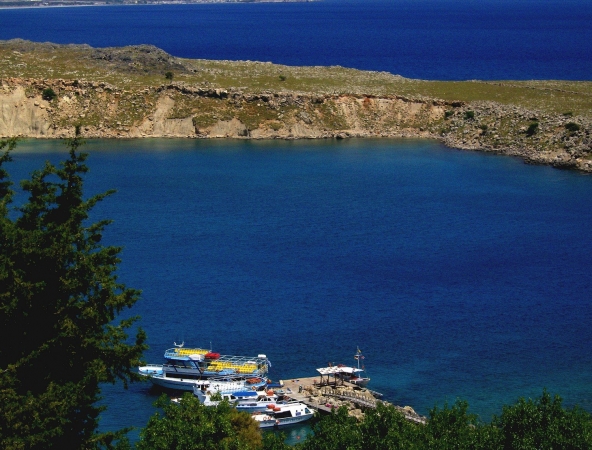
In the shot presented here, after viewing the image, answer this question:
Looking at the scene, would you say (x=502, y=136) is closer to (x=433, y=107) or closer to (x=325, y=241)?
(x=433, y=107)

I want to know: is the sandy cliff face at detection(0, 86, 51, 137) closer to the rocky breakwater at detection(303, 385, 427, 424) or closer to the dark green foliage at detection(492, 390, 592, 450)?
the rocky breakwater at detection(303, 385, 427, 424)

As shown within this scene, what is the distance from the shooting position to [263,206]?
304ft

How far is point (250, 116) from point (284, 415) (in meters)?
81.0

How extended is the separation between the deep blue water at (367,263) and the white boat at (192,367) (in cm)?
128

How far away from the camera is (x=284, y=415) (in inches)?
2050

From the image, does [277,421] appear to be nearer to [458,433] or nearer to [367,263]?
[458,433]

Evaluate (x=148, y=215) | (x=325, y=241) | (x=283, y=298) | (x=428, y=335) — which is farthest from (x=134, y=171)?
(x=428, y=335)

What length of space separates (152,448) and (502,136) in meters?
98.6

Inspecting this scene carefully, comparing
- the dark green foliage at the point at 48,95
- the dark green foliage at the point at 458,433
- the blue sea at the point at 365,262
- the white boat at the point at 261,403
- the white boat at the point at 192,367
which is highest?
the dark green foliage at the point at 48,95

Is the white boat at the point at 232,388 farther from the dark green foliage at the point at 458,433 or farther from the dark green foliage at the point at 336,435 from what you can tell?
the dark green foliage at the point at 336,435

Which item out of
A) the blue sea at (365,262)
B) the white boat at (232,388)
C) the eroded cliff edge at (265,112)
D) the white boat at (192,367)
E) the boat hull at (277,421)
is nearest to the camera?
the boat hull at (277,421)

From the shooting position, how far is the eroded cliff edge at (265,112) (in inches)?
4906

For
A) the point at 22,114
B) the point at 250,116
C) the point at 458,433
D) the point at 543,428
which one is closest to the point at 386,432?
the point at 458,433

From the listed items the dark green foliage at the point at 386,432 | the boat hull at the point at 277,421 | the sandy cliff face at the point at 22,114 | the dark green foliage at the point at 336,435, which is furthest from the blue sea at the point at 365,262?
the dark green foliage at the point at 386,432
